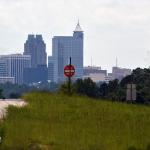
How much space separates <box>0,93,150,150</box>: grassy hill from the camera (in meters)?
16.9

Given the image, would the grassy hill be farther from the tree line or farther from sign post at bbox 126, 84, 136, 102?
the tree line

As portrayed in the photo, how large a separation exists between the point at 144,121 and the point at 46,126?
330 cm

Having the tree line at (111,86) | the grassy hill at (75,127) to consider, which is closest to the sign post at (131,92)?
the grassy hill at (75,127)

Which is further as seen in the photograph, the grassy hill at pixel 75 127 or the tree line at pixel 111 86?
the tree line at pixel 111 86

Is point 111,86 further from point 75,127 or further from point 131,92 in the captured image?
point 75,127

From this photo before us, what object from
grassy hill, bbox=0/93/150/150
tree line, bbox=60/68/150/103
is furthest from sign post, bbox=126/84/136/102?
tree line, bbox=60/68/150/103

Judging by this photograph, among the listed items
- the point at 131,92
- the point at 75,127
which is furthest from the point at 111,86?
the point at 75,127

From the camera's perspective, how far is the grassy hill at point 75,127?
55.4 feet

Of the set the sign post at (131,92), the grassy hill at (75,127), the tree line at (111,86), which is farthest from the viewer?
the tree line at (111,86)

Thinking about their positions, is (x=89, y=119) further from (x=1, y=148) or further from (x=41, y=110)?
(x=1, y=148)

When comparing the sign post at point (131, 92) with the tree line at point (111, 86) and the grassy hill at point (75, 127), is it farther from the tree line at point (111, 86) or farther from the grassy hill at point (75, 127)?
the tree line at point (111, 86)

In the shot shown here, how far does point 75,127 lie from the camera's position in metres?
19.5

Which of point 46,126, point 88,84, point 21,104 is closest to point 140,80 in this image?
point 88,84

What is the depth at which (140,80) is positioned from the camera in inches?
3132
